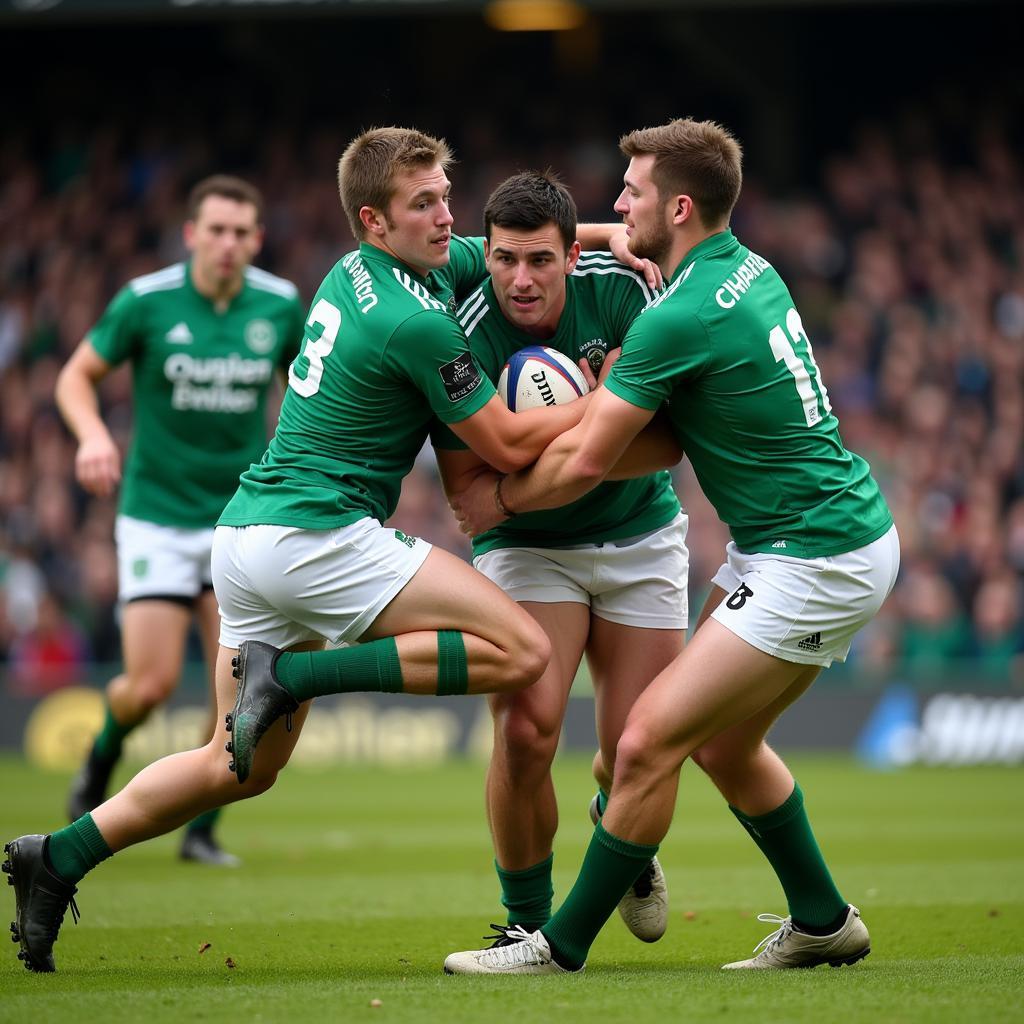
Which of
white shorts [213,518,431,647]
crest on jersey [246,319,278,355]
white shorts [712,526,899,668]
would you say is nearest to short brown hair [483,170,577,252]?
white shorts [213,518,431,647]

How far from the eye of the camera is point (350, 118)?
22219mm

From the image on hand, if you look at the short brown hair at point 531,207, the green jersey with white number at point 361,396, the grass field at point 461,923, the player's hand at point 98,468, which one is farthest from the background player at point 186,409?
the short brown hair at point 531,207

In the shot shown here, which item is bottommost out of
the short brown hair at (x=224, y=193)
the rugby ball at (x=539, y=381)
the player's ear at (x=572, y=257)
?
the rugby ball at (x=539, y=381)

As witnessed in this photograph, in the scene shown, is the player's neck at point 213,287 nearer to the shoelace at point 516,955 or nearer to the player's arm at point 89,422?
the player's arm at point 89,422

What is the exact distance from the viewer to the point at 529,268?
17.6 feet

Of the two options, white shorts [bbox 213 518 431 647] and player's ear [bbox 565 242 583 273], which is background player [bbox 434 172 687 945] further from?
white shorts [bbox 213 518 431 647]

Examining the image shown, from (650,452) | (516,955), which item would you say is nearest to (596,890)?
(516,955)

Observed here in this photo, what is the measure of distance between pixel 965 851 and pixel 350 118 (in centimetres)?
1603

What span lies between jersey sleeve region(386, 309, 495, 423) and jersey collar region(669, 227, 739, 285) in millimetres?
727

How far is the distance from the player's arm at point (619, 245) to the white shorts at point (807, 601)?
116 cm

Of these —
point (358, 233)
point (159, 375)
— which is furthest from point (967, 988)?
point (159, 375)

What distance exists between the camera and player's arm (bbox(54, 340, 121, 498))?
23.1 feet

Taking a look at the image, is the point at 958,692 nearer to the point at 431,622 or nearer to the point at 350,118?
the point at 431,622

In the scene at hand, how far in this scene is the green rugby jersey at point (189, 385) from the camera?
26.8 feet
